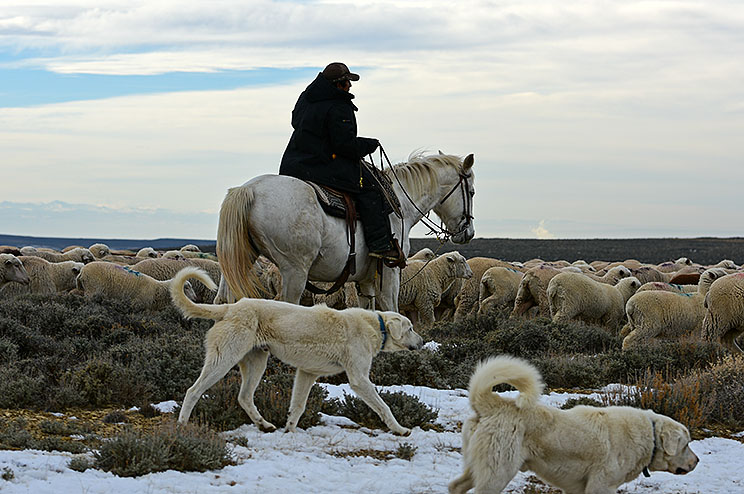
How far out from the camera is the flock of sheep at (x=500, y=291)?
14891 mm

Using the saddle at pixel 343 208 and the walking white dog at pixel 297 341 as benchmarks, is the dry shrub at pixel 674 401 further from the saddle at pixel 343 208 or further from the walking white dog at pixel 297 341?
the saddle at pixel 343 208

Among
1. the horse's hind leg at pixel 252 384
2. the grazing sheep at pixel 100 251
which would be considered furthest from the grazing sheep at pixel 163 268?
the horse's hind leg at pixel 252 384

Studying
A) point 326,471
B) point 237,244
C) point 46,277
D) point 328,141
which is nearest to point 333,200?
point 328,141

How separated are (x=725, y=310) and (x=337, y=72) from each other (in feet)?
27.0

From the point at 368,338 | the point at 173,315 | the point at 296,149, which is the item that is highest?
the point at 296,149

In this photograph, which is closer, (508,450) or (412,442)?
(508,450)

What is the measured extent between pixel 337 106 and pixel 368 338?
3.51 metres

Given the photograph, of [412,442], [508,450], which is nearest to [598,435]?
[508,450]

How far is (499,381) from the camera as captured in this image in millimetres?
5207

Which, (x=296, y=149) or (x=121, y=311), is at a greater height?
(x=296, y=149)

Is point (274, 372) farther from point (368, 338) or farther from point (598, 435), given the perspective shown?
point (598, 435)

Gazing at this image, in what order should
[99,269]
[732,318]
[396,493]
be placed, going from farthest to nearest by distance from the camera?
[99,269] → [732,318] → [396,493]

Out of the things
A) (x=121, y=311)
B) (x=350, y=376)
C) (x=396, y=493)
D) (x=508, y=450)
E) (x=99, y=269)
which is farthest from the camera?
(x=99, y=269)

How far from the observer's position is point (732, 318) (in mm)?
13953
